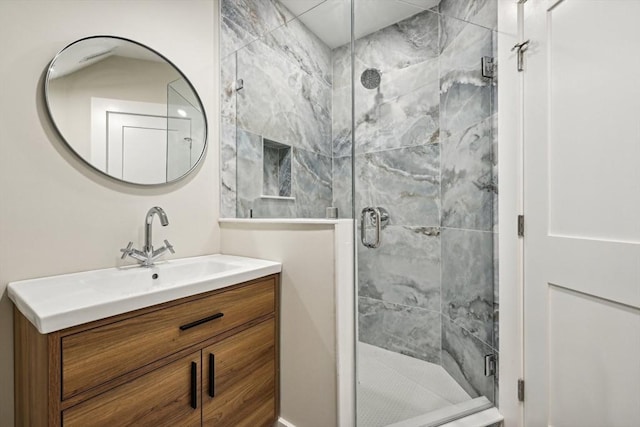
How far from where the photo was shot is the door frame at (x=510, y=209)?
4.29 feet

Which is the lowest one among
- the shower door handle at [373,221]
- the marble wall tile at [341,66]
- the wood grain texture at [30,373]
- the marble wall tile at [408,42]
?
the wood grain texture at [30,373]

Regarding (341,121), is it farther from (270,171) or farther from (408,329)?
(408,329)

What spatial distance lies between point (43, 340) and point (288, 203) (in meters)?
1.18

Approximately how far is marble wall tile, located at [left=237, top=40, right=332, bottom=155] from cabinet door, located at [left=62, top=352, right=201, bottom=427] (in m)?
1.28

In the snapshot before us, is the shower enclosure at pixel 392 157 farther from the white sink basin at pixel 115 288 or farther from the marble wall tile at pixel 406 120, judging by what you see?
the white sink basin at pixel 115 288

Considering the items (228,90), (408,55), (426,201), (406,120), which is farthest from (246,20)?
(426,201)

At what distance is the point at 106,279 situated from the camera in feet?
3.84

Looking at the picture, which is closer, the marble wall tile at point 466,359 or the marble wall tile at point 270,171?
the marble wall tile at point 466,359

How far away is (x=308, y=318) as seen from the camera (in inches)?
51.0

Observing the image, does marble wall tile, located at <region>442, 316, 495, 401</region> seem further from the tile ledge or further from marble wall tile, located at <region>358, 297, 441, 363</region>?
the tile ledge

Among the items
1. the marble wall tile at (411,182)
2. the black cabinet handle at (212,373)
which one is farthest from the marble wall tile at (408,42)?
the black cabinet handle at (212,373)

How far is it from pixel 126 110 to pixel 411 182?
4.97 ft

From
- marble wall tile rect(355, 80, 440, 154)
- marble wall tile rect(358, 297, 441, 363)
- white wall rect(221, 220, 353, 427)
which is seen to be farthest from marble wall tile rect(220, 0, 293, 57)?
marble wall tile rect(358, 297, 441, 363)

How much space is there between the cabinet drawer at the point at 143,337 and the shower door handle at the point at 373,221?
600mm
